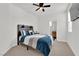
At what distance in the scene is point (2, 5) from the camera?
3445 millimetres

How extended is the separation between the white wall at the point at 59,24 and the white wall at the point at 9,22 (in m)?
0.61

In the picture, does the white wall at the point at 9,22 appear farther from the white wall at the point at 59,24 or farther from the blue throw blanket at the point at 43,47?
the blue throw blanket at the point at 43,47

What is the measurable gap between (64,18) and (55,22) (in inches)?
41.0

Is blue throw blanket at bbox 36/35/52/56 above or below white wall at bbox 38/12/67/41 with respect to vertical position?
below

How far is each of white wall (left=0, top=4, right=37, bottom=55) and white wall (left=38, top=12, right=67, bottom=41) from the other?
2.02 ft

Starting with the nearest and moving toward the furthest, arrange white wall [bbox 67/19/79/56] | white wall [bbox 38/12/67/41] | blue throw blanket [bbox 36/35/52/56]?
white wall [bbox 67/19/79/56]
blue throw blanket [bbox 36/35/52/56]
white wall [bbox 38/12/67/41]

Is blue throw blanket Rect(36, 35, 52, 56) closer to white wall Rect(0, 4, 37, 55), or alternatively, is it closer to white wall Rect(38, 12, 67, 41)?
white wall Rect(0, 4, 37, 55)

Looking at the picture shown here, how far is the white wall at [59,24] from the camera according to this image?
7434 mm

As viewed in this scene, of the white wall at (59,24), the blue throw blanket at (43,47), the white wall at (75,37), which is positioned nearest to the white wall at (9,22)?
the white wall at (59,24)

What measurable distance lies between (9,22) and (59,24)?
167 inches

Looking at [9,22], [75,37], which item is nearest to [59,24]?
[75,37]

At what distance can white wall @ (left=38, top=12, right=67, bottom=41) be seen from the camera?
743 cm

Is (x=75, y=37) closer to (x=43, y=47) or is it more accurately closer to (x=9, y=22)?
(x=43, y=47)

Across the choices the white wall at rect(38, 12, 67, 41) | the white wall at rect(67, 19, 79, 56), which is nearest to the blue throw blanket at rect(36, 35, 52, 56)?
the white wall at rect(67, 19, 79, 56)
